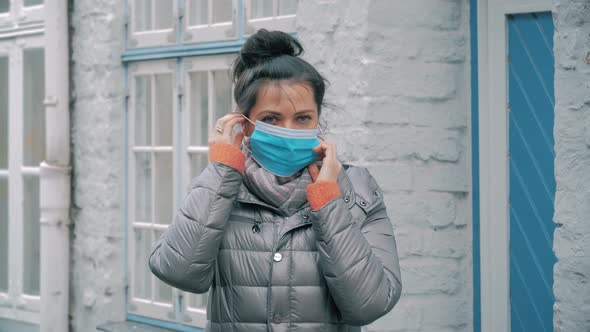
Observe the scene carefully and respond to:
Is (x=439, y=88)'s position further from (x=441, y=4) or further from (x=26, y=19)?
(x=26, y=19)

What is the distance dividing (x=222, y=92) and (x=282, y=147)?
290 centimetres

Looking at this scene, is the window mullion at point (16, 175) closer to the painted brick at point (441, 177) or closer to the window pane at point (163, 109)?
the window pane at point (163, 109)

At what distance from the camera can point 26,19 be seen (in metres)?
7.36

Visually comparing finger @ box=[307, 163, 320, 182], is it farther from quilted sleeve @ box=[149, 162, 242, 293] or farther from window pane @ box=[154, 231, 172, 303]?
window pane @ box=[154, 231, 172, 303]

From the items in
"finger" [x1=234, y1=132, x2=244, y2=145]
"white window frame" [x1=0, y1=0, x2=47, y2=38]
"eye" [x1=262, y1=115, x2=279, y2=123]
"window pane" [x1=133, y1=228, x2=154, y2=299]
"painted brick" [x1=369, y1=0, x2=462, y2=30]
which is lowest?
"window pane" [x1=133, y1=228, x2=154, y2=299]

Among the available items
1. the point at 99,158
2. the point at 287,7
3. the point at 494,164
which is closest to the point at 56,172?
the point at 99,158

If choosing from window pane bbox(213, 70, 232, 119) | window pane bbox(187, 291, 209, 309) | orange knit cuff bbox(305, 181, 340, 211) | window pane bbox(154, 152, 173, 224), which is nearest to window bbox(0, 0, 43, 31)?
window pane bbox(154, 152, 173, 224)

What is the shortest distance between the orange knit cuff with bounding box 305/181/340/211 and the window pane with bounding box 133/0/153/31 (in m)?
3.64

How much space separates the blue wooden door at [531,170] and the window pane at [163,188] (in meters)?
2.37

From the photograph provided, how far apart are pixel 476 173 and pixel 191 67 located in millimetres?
2035

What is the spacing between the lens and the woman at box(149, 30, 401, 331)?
9.27ft

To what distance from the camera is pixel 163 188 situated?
6.24m

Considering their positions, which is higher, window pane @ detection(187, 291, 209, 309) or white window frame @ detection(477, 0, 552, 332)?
white window frame @ detection(477, 0, 552, 332)

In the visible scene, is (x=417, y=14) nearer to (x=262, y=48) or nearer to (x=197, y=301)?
(x=262, y=48)
